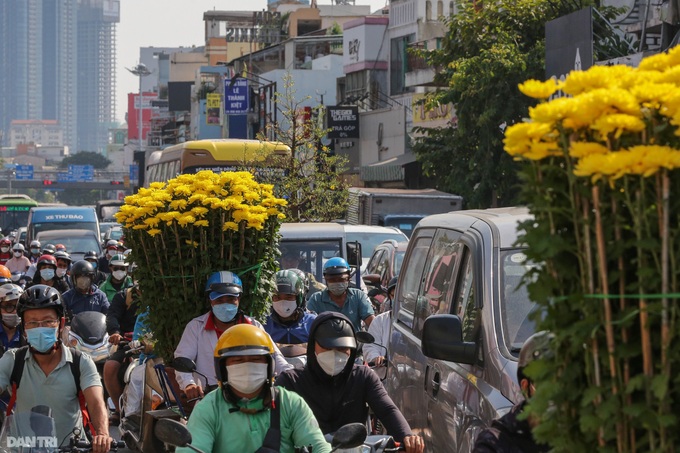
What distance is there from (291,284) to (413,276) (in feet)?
6.08

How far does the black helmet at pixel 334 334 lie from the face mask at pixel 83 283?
7770 mm

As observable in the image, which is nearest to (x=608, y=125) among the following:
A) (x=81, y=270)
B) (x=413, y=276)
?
(x=413, y=276)

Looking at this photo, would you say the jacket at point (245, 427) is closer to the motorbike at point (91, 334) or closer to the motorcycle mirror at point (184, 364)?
the motorcycle mirror at point (184, 364)

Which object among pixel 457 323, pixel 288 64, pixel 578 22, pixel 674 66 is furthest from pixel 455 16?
pixel 288 64

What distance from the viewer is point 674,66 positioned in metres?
3.53

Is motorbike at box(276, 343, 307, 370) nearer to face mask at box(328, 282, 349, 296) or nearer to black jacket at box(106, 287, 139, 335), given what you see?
face mask at box(328, 282, 349, 296)

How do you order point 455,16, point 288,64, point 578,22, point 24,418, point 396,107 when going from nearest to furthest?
point 24,418 → point 578,22 → point 455,16 → point 396,107 → point 288,64

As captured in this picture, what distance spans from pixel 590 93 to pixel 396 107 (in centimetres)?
5000

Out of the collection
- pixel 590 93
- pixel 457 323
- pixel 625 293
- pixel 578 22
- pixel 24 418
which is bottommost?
pixel 24 418

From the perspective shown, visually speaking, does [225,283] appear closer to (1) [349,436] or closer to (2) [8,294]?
(2) [8,294]

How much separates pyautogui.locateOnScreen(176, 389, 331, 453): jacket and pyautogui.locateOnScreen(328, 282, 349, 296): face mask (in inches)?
261

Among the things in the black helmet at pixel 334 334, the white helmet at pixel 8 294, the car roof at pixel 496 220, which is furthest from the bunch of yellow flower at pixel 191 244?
the black helmet at pixel 334 334

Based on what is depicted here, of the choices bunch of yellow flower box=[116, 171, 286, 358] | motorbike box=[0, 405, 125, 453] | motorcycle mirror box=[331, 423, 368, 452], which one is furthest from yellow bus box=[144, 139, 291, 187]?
motorcycle mirror box=[331, 423, 368, 452]

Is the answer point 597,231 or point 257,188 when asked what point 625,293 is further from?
point 257,188
